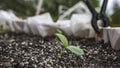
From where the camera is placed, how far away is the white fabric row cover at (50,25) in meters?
1.93

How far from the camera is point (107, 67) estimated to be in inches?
46.9

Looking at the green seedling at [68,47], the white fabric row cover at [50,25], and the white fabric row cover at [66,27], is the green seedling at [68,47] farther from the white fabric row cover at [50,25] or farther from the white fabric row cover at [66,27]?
the white fabric row cover at [50,25]

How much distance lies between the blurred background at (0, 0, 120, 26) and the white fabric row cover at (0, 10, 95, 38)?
1.74 ft

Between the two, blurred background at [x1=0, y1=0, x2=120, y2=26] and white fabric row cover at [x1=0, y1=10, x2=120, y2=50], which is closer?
white fabric row cover at [x1=0, y1=10, x2=120, y2=50]

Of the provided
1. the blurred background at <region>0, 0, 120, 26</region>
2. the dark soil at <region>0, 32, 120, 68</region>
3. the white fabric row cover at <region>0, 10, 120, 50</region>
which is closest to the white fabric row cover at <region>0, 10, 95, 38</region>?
the white fabric row cover at <region>0, 10, 120, 50</region>

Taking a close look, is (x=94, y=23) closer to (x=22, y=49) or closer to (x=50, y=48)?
(x=50, y=48)

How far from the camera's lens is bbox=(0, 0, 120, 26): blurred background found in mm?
3184

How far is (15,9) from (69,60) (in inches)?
186

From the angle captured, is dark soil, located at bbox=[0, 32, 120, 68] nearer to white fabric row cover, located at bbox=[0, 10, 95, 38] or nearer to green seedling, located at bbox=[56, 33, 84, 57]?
green seedling, located at bbox=[56, 33, 84, 57]

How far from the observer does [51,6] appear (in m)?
4.67

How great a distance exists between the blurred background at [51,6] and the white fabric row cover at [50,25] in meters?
0.53

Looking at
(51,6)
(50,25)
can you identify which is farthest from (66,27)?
(51,6)

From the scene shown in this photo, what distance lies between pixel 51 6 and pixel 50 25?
8.14 feet

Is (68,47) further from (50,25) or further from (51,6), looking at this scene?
(51,6)
